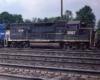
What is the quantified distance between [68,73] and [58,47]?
12.5 metres

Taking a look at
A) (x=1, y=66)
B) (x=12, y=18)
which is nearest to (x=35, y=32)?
(x=1, y=66)

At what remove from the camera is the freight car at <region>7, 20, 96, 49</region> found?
18734 mm

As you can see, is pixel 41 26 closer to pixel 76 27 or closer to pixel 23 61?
pixel 76 27

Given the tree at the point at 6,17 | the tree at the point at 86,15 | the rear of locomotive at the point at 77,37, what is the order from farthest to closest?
the tree at the point at 6,17
the tree at the point at 86,15
the rear of locomotive at the point at 77,37

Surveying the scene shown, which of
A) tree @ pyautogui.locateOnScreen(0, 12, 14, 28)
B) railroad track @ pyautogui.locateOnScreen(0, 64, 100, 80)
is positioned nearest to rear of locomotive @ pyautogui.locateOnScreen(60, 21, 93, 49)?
railroad track @ pyautogui.locateOnScreen(0, 64, 100, 80)

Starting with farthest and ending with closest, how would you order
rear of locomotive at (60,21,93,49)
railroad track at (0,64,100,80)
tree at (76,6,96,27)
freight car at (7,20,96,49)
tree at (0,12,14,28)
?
tree at (0,12,14,28) < tree at (76,6,96,27) < freight car at (7,20,96,49) < rear of locomotive at (60,21,93,49) < railroad track at (0,64,100,80)

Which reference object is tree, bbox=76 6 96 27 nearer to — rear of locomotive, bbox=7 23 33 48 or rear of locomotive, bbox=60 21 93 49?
rear of locomotive, bbox=7 23 33 48

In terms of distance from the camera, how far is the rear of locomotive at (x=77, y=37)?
18.5 metres

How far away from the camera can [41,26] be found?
20953 millimetres

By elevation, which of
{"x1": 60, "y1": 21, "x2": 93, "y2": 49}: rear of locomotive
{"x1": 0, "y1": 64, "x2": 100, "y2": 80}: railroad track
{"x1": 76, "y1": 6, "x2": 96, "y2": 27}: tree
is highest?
{"x1": 76, "y1": 6, "x2": 96, "y2": 27}: tree

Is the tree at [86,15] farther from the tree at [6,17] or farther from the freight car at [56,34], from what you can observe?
the freight car at [56,34]

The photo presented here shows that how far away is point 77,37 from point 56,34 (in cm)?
241

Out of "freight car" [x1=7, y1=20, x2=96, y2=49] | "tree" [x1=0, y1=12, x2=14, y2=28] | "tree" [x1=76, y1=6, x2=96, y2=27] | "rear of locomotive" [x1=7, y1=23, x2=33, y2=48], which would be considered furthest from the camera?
"tree" [x1=0, y1=12, x2=14, y2=28]

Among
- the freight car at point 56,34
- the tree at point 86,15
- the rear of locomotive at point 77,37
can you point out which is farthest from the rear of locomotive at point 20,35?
the tree at point 86,15
